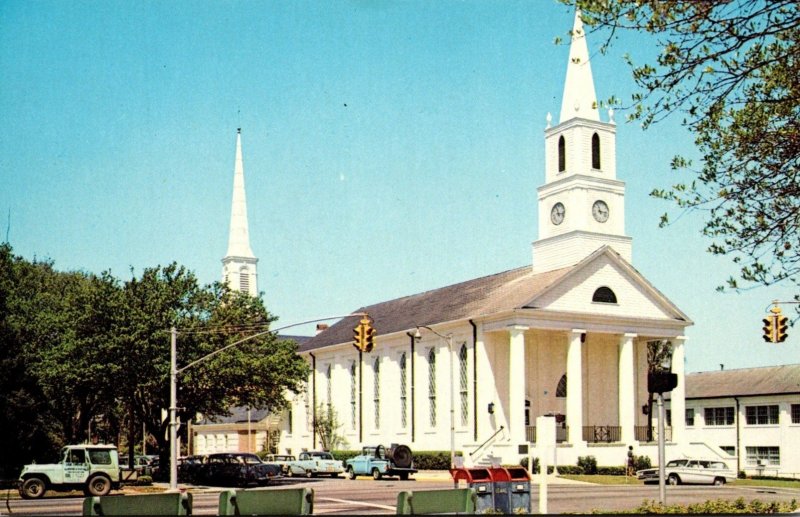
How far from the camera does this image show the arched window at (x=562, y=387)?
6462 centimetres

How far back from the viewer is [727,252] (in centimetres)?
2017

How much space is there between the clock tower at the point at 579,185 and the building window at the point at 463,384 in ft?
24.0

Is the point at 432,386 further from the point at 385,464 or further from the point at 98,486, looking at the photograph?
the point at 98,486

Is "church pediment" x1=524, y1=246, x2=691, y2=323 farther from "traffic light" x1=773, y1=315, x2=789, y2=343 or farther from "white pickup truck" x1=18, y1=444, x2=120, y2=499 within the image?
"traffic light" x1=773, y1=315, x2=789, y2=343

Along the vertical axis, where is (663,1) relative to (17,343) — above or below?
above

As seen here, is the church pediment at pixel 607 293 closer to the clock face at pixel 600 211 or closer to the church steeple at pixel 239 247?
the clock face at pixel 600 211

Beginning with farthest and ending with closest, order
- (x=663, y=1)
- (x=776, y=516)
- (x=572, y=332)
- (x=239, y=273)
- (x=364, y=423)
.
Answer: (x=239, y=273) → (x=364, y=423) → (x=572, y=332) → (x=776, y=516) → (x=663, y=1)

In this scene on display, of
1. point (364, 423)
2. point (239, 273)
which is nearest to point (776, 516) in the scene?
point (364, 423)

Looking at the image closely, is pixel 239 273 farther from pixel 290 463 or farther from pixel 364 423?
pixel 290 463

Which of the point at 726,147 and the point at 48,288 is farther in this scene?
the point at 48,288

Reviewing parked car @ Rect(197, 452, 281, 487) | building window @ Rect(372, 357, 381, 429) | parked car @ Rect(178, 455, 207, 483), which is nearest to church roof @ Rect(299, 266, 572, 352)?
building window @ Rect(372, 357, 381, 429)

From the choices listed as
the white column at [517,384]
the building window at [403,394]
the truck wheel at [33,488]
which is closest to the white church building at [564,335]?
the white column at [517,384]

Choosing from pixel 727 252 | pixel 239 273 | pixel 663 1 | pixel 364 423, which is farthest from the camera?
pixel 239 273

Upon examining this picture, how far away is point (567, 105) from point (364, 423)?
26753 mm
